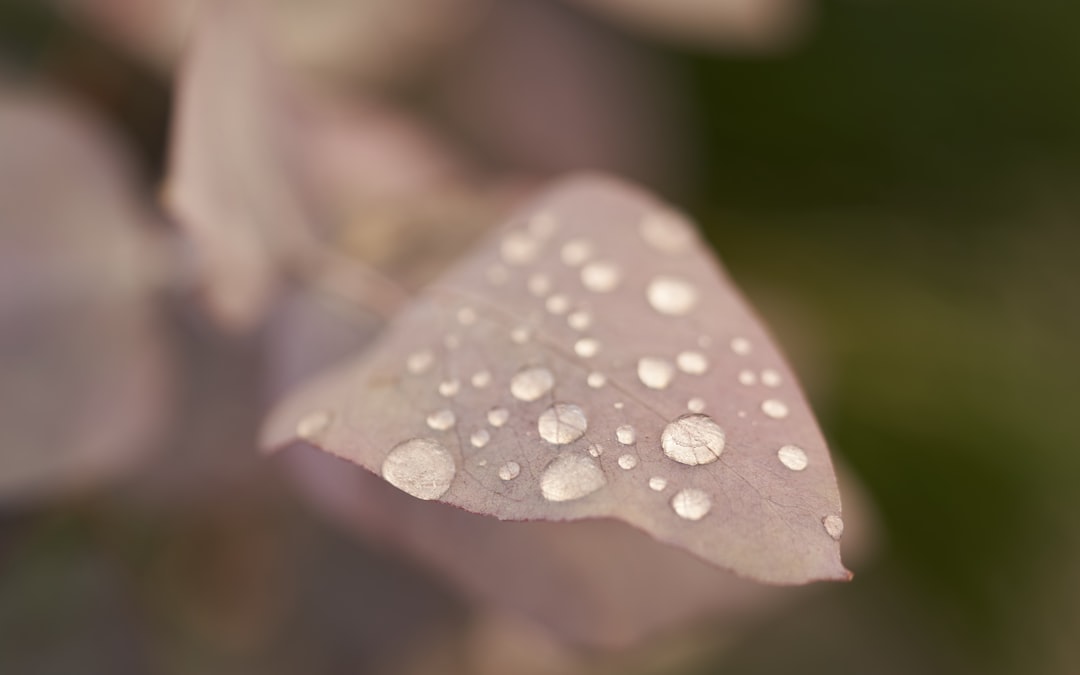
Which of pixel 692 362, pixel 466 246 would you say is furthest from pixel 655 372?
pixel 466 246

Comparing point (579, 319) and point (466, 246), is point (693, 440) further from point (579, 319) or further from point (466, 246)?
point (466, 246)

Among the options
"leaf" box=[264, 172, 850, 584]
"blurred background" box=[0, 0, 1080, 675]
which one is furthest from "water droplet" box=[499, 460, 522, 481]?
"blurred background" box=[0, 0, 1080, 675]

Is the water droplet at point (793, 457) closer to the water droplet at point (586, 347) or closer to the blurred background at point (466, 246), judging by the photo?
the water droplet at point (586, 347)

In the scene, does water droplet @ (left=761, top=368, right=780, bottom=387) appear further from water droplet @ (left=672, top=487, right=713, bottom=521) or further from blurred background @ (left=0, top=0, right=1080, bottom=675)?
blurred background @ (left=0, top=0, right=1080, bottom=675)

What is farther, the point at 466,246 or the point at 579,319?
the point at 466,246

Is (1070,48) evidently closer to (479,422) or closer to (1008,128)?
(1008,128)

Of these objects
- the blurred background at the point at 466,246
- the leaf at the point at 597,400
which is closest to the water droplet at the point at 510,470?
the leaf at the point at 597,400

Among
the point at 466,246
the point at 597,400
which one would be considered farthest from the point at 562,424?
the point at 466,246
